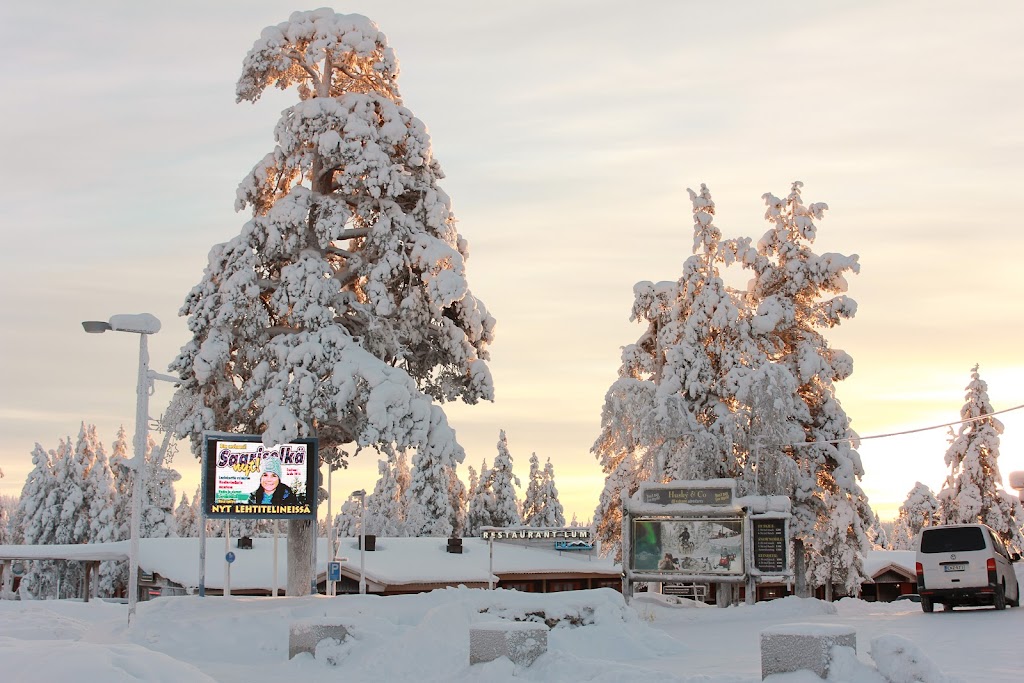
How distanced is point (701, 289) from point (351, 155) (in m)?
15.0

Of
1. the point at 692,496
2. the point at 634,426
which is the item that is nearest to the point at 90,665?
the point at 692,496

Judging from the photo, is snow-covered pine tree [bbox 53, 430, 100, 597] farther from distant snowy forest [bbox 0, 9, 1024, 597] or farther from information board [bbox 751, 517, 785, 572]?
information board [bbox 751, 517, 785, 572]

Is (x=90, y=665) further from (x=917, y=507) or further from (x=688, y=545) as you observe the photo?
(x=917, y=507)

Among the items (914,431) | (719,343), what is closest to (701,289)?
(719,343)

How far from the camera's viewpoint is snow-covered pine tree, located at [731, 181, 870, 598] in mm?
40938

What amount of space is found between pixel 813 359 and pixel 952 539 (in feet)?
49.2

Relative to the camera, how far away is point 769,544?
32594 millimetres

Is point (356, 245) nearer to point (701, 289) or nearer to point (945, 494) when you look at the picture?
point (701, 289)

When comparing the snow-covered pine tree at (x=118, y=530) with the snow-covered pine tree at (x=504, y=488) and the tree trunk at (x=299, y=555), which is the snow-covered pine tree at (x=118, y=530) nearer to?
the snow-covered pine tree at (x=504, y=488)

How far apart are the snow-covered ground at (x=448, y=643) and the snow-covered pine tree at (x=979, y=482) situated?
99.3 feet

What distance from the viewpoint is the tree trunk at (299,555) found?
31.6 meters

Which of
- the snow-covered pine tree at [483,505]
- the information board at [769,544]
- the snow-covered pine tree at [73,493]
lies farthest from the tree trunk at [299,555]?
the snow-covered pine tree at [483,505]

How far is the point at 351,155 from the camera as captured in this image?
31422 mm

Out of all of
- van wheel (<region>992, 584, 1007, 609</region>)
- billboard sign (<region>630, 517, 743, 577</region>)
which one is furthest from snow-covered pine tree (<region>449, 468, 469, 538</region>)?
van wheel (<region>992, 584, 1007, 609</region>)
